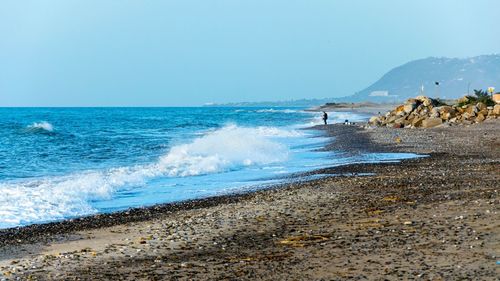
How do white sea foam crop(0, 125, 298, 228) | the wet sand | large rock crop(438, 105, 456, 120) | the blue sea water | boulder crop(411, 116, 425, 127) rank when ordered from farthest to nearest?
boulder crop(411, 116, 425, 127) < large rock crop(438, 105, 456, 120) < the blue sea water < white sea foam crop(0, 125, 298, 228) < the wet sand

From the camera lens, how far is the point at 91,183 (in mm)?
20875

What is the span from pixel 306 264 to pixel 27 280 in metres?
3.59

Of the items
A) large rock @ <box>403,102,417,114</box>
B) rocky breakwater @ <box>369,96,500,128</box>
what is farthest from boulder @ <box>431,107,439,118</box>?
large rock @ <box>403,102,417,114</box>

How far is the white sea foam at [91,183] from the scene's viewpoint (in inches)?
627

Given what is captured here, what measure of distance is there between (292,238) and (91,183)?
11.9 metres

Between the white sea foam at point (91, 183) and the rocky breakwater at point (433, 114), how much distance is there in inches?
669

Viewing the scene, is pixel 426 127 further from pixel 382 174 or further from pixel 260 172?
pixel 382 174

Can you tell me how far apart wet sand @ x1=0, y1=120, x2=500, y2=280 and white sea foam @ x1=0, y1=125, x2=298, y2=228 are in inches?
84.9

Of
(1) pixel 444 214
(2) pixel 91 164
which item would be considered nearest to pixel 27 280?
(1) pixel 444 214

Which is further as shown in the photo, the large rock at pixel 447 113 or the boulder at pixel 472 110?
the large rock at pixel 447 113

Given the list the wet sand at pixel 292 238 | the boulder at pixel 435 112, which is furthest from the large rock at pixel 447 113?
the wet sand at pixel 292 238

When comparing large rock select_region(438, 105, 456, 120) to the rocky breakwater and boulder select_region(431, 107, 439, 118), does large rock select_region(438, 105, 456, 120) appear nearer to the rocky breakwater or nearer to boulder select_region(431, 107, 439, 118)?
the rocky breakwater

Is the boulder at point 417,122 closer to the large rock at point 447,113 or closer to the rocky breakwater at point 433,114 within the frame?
the rocky breakwater at point 433,114

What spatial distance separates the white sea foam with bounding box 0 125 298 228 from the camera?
15.9 metres
